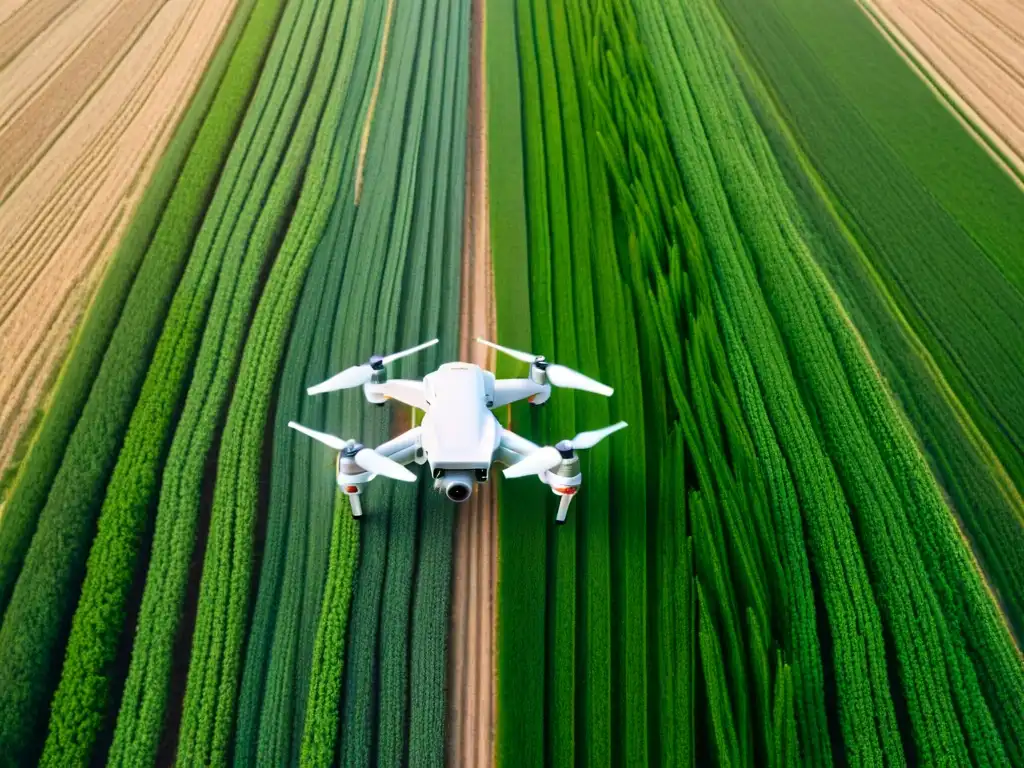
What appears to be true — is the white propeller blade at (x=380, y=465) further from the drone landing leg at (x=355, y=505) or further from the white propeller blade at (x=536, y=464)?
the white propeller blade at (x=536, y=464)

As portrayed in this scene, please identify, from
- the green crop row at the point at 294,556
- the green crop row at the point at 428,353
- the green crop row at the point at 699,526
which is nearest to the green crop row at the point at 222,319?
the green crop row at the point at 294,556

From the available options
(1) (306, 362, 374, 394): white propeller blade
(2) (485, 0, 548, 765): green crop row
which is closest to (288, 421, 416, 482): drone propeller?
(1) (306, 362, 374, 394): white propeller blade

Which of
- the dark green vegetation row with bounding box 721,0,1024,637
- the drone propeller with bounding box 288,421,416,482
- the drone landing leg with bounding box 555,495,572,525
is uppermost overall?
the dark green vegetation row with bounding box 721,0,1024,637

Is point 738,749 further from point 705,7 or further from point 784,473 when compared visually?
point 705,7

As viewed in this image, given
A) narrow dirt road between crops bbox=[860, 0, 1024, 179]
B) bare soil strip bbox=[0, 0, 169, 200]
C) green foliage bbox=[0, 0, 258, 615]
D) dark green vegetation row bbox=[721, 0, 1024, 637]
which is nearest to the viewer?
green foliage bbox=[0, 0, 258, 615]

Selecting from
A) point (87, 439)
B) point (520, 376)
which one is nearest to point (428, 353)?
point (520, 376)

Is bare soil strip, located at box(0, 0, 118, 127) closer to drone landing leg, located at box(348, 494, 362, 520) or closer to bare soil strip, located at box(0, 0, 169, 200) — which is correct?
bare soil strip, located at box(0, 0, 169, 200)
